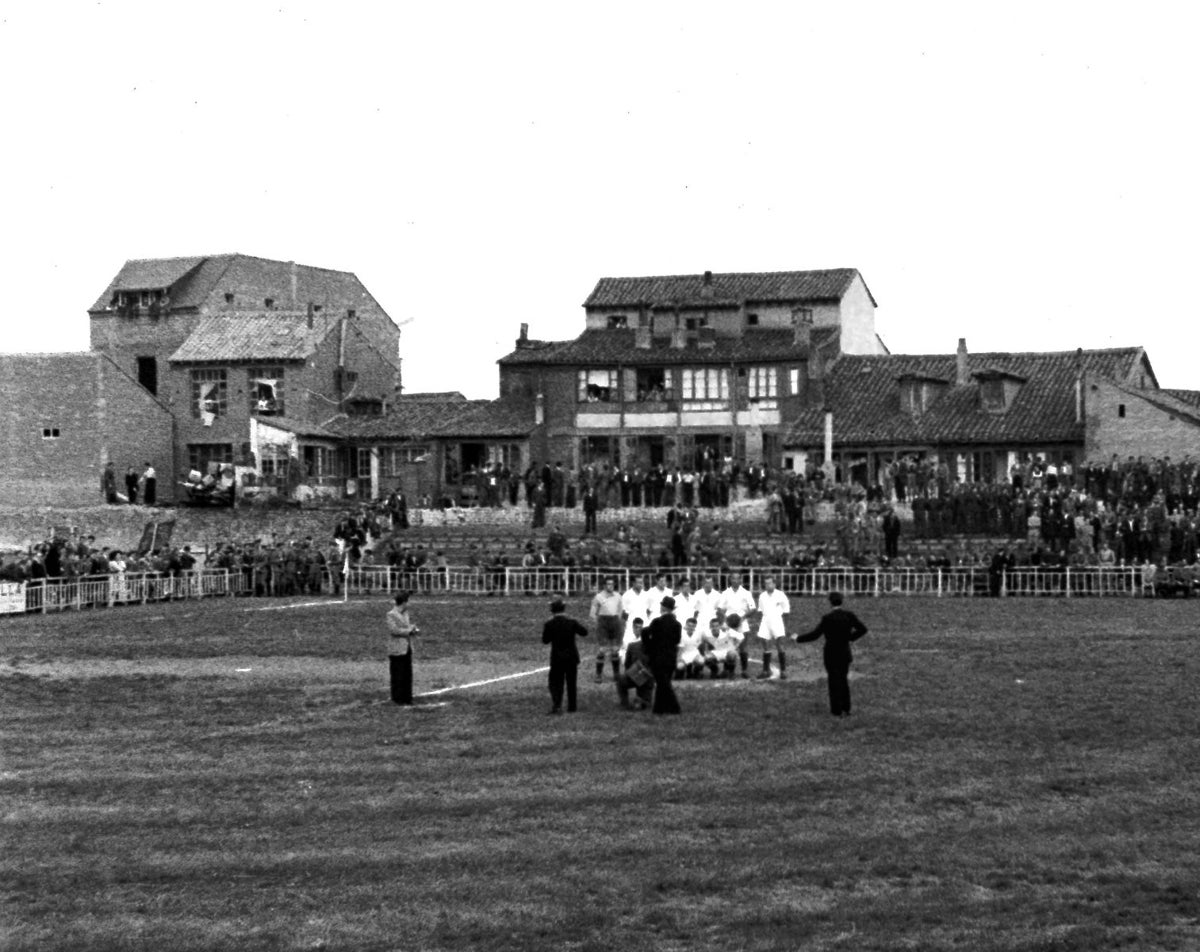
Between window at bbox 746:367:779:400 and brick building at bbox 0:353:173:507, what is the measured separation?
2390 cm

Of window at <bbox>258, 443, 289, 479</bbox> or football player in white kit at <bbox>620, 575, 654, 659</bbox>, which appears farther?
window at <bbox>258, 443, 289, 479</bbox>

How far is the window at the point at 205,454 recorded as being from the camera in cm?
8962

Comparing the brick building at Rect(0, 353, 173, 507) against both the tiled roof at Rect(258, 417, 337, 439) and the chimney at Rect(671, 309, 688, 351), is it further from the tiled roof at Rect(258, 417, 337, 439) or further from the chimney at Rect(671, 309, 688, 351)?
the chimney at Rect(671, 309, 688, 351)

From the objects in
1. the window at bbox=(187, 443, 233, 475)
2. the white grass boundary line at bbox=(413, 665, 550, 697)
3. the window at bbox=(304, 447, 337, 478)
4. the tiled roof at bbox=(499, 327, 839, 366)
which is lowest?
the white grass boundary line at bbox=(413, 665, 550, 697)

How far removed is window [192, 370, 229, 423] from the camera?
8956 cm

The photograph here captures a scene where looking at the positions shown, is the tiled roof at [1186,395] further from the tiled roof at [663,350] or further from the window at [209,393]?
the window at [209,393]

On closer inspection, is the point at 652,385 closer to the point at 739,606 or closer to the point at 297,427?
the point at 297,427

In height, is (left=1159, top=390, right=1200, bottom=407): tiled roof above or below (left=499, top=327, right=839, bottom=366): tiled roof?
below

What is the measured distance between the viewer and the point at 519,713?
30172 mm

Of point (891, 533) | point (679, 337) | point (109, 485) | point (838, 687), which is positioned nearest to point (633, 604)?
point (838, 687)

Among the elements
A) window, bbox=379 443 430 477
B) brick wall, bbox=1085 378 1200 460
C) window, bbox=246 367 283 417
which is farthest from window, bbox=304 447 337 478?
brick wall, bbox=1085 378 1200 460

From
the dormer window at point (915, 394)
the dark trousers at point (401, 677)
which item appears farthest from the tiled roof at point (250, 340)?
the dark trousers at point (401, 677)

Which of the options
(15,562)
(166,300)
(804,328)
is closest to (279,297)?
(166,300)

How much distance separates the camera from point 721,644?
1391 inches
